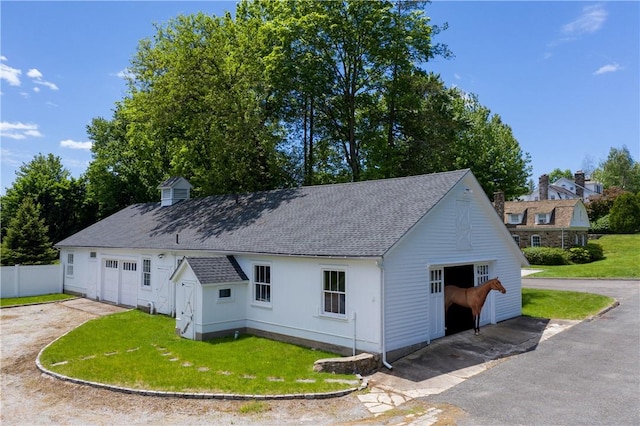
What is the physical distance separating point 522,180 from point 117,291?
1466 inches

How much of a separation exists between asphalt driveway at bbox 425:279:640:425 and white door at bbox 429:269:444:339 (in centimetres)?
264

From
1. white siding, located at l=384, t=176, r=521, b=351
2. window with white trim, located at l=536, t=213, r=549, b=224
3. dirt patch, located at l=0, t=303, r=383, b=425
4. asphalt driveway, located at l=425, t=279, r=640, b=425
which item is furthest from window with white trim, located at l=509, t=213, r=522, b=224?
dirt patch, located at l=0, t=303, r=383, b=425

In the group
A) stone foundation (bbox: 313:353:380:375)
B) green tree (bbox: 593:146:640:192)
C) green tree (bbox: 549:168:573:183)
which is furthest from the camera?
green tree (bbox: 549:168:573:183)

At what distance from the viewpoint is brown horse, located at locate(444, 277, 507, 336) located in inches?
614

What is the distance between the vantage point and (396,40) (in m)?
30.5

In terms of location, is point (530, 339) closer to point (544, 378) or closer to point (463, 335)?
point (463, 335)

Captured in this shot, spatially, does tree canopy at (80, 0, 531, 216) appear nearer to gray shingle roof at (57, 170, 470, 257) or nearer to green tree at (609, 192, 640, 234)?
gray shingle roof at (57, 170, 470, 257)

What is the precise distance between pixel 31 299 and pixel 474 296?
78.8 ft

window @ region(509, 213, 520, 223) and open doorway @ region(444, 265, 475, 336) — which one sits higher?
window @ region(509, 213, 520, 223)

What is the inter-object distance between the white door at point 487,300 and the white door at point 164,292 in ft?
43.0

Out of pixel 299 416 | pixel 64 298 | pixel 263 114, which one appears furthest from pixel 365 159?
pixel 299 416

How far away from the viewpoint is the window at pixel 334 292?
1364cm

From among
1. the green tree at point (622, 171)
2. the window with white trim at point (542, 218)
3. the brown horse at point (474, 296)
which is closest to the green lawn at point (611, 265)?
the window with white trim at point (542, 218)

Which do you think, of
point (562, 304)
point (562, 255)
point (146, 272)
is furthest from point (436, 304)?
point (562, 255)
